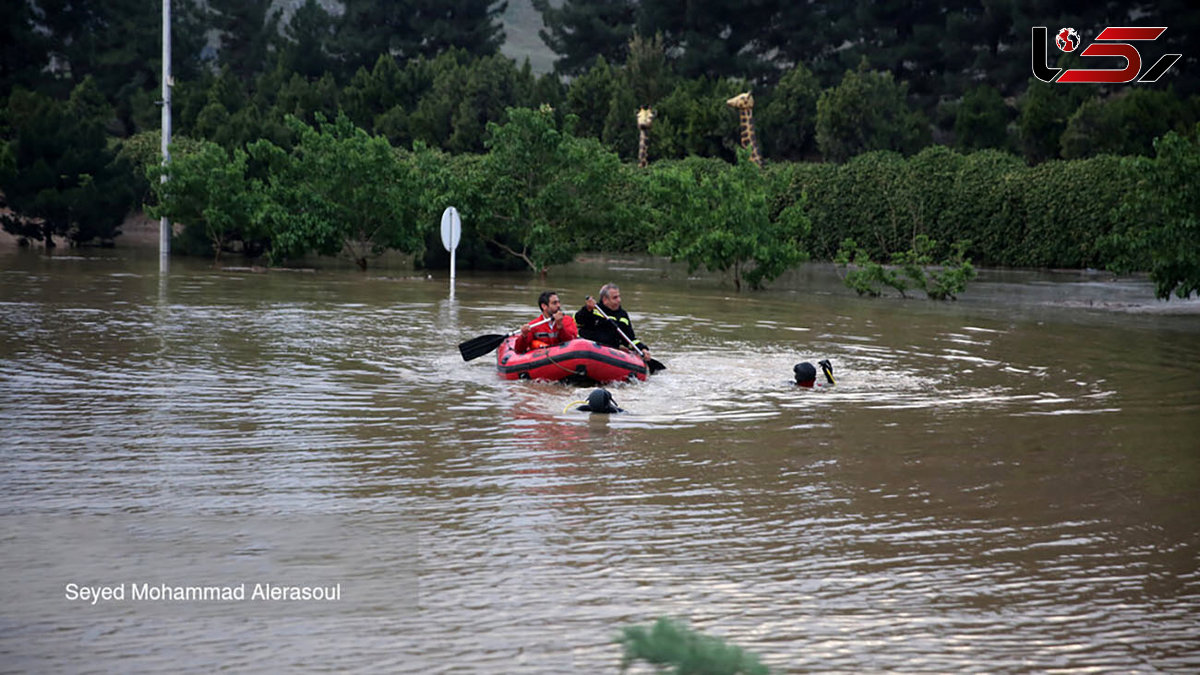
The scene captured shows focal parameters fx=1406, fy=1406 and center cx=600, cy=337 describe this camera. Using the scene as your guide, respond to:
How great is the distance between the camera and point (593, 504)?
9227mm

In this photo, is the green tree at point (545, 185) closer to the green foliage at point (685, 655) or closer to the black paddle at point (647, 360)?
the black paddle at point (647, 360)

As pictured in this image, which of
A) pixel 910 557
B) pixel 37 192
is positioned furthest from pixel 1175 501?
pixel 37 192

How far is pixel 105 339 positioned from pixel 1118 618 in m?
14.7

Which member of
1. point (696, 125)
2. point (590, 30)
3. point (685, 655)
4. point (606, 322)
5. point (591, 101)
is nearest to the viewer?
point (685, 655)

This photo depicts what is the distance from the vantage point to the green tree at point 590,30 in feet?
269

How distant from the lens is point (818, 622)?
6.77m

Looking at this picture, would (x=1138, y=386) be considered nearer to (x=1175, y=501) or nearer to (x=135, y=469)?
(x=1175, y=501)

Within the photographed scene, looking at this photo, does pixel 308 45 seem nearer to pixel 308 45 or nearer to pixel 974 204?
pixel 308 45

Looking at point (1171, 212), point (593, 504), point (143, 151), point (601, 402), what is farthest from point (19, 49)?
point (593, 504)

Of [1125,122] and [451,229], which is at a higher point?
[1125,122]

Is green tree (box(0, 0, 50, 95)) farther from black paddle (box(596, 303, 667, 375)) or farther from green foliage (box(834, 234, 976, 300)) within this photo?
black paddle (box(596, 303, 667, 375))

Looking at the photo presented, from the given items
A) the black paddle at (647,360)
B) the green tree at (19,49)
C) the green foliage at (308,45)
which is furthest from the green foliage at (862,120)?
the black paddle at (647,360)

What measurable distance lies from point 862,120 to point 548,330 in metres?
40.0

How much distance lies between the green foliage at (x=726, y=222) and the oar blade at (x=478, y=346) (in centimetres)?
1584
